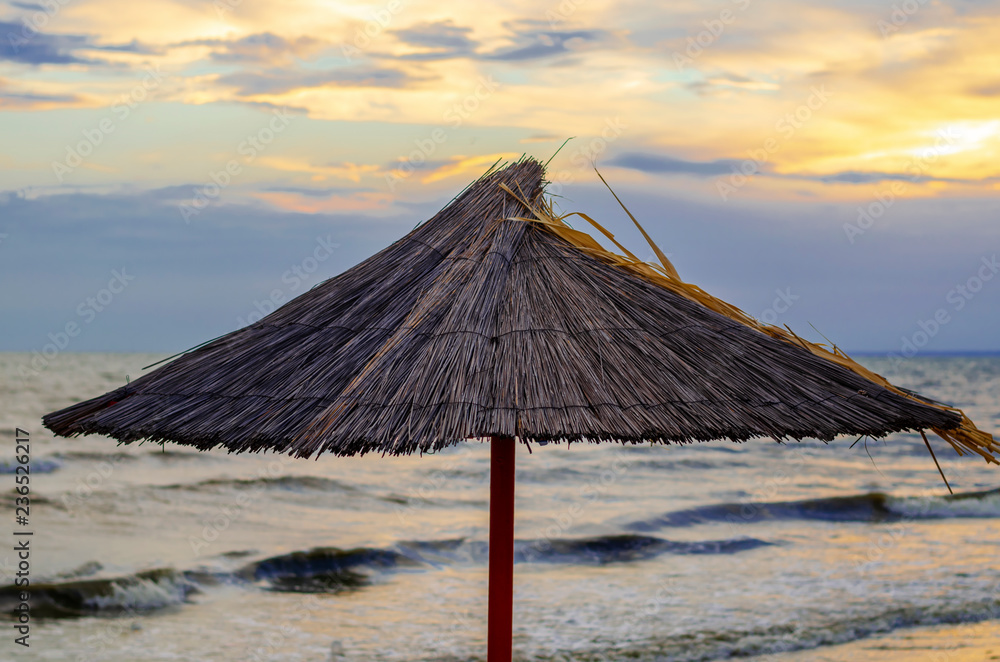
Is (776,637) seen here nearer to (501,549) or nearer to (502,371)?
(501,549)

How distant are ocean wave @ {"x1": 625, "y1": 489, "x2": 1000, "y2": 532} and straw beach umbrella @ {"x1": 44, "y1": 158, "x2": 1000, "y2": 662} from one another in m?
9.14

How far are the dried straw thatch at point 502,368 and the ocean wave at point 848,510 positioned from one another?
30.2 ft

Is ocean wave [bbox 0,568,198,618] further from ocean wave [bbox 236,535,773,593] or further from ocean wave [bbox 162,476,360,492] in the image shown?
ocean wave [bbox 162,476,360,492]

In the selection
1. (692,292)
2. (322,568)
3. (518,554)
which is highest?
(692,292)

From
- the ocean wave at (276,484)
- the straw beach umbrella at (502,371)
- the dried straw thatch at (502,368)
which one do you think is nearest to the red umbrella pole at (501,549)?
the straw beach umbrella at (502,371)

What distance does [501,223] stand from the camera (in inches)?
128

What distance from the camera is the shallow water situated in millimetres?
7469

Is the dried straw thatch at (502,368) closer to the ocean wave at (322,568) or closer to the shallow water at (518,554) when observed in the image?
the shallow water at (518,554)

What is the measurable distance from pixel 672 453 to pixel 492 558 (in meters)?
13.3

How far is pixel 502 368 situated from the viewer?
2654 millimetres

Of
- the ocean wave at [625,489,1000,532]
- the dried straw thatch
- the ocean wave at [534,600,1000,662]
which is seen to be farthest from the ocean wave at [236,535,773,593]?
the dried straw thatch

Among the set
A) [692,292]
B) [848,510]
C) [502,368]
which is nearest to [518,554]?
[848,510]

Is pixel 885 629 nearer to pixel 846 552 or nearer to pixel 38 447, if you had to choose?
pixel 846 552

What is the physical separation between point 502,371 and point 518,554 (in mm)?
8126
